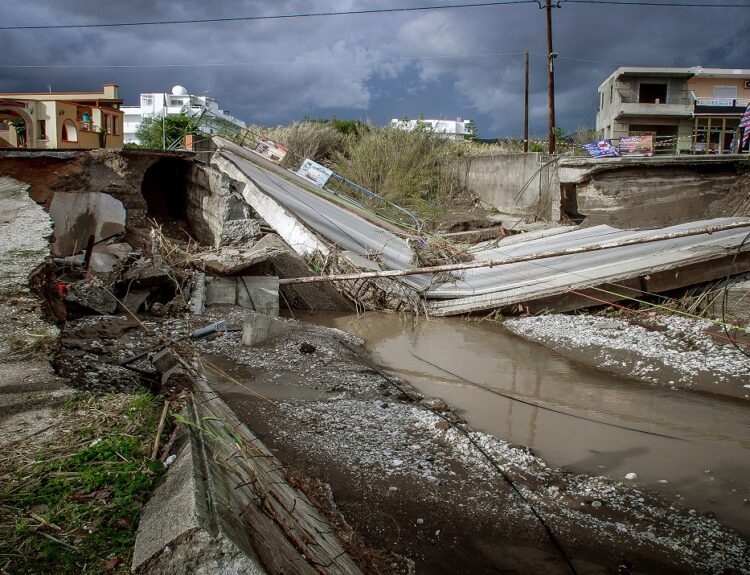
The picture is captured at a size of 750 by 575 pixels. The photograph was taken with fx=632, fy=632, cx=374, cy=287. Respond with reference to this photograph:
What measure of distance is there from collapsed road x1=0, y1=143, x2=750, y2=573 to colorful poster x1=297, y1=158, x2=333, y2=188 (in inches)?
301

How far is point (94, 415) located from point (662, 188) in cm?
1255

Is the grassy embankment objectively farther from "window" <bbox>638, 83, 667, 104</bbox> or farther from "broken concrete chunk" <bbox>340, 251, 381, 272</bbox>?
"window" <bbox>638, 83, 667, 104</bbox>

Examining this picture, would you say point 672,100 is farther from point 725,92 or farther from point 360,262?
point 360,262

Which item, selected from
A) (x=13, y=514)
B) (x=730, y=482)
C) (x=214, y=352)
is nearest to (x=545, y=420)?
(x=730, y=482)

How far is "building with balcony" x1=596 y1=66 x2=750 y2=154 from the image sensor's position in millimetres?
39125

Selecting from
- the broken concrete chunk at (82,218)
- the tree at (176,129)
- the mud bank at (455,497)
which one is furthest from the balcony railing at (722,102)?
the mud bank at (455,497)

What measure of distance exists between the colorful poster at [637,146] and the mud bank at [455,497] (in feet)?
70.0

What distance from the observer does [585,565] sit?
3230 mm

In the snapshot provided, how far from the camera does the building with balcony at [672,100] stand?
39.1 m

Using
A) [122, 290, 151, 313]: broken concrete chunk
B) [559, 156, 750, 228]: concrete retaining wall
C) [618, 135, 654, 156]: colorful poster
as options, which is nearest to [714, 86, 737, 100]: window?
[618, 135, 654, 156]: colorful poster

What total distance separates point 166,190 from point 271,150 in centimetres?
352

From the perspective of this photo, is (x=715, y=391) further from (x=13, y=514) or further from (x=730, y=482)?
(x=13, y=514)

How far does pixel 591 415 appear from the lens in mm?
5582

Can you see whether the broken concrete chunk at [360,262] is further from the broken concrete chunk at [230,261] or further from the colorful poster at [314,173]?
the colorful poster at [314,173]
